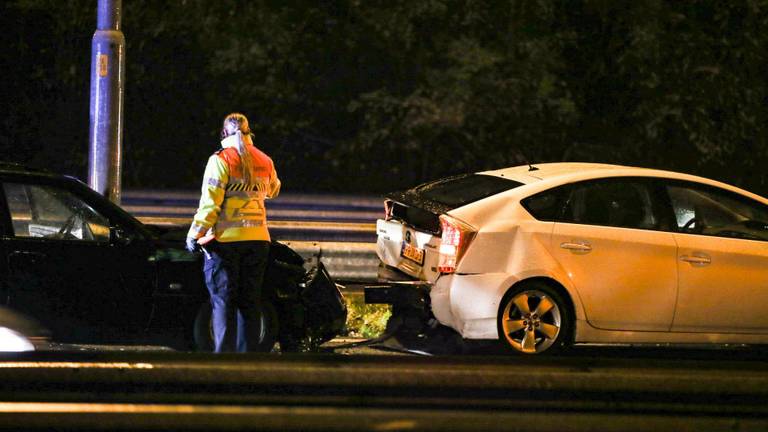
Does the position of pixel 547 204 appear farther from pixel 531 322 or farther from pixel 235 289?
pixel 235 289

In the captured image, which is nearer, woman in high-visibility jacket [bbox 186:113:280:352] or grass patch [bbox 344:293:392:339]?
woman in high-visibility jacket [bbox 186:113:280:352]

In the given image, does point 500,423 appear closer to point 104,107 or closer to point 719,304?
point 719,304

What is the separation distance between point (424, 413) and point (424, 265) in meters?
4.05

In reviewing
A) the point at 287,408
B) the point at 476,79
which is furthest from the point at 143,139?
the point at 287,408

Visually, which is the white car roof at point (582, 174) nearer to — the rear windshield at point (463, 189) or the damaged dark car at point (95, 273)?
the rear windshield at point (463, 189)

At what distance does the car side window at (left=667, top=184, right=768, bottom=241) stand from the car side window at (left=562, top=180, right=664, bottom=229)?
0.22 meters

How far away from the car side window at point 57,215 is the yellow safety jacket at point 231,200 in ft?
2.35

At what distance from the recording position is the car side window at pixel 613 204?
8281mm

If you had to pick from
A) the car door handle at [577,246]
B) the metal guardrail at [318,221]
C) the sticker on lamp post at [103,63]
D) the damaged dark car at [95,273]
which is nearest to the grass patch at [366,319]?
the metal guardrail at [318,221]

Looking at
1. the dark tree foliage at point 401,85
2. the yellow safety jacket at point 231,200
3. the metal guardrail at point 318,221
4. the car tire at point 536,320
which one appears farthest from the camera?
the dark tree foliage at point 401,85

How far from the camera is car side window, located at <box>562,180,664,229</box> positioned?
828 centimetres

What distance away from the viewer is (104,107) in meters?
9.31

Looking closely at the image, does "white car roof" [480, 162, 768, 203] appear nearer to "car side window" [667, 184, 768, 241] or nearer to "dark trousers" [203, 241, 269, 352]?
"car side window" [667, 184, 768, 241]

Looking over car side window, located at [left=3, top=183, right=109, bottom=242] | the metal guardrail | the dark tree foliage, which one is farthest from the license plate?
the dark tree foliage
